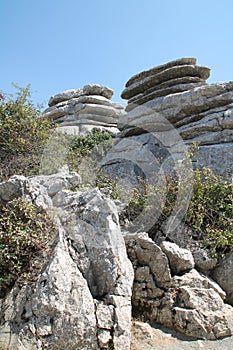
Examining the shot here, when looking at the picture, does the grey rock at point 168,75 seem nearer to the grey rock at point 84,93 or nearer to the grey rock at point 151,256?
the grey rock at point 84,93

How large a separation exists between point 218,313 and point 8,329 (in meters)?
4.01

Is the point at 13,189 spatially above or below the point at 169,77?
below

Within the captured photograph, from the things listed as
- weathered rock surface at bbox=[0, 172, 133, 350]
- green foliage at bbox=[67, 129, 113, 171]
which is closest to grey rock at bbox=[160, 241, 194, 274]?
weathered rock surface at bbox=[0, 172, 133, 350]

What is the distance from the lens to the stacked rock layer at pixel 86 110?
21.6m

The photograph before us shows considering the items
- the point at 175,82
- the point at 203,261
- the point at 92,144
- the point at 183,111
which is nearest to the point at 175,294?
the point at 203,261

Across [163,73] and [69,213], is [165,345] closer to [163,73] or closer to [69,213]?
[69,213]

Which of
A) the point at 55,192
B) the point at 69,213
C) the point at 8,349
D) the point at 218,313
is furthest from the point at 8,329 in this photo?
the point at 218,313

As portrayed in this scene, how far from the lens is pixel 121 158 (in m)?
15.4

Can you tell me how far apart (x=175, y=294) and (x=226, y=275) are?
154cm

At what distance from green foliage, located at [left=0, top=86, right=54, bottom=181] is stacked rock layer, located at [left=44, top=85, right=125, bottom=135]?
7.59 metres

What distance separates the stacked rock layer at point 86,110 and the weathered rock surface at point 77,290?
1431cm

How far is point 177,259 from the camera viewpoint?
7418 mm

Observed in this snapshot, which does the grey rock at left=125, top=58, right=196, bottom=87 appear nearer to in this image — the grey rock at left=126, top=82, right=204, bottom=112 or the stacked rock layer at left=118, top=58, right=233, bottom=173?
the stacked rock layer at left=118, top=58, right=233, bottom=173

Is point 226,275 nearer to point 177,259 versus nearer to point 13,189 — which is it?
point 177,259
